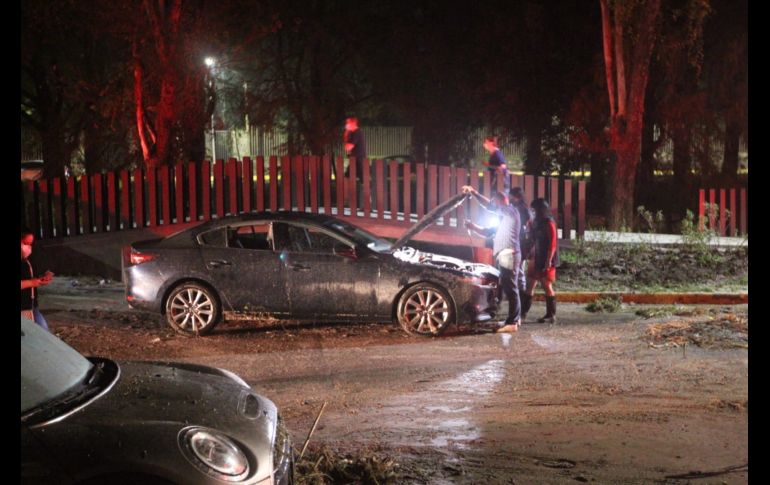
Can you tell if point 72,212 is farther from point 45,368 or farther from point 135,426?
point 135,426

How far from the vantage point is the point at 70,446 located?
4.82 meters

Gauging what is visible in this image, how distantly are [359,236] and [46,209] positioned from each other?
7857mm

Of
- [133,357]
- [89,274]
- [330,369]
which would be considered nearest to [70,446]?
[330,369]

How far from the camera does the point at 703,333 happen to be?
11422mm

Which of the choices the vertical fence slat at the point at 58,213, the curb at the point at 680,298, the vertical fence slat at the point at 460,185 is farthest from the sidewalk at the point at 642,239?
the vertical fence slat at the point at 58,213

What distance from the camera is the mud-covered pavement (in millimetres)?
6988

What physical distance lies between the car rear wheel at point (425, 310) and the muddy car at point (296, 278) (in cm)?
1

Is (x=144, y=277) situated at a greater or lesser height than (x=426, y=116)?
lesser

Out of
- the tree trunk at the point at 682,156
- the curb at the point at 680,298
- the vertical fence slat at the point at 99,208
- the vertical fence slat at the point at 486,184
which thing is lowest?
the curb at the point at 680,298

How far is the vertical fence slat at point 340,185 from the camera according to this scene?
17.1m

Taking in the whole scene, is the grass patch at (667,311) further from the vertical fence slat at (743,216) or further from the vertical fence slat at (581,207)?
the vertical fence slat at (743,216)

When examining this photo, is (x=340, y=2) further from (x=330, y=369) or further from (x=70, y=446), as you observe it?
(x=70, y=446)

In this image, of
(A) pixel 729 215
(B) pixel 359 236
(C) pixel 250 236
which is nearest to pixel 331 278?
(B) pixel 359 236

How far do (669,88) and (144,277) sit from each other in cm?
1940
